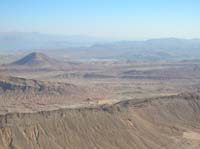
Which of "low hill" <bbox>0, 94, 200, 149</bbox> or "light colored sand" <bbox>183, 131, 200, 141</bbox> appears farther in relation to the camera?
"light colored sand" <bbox>183, 131, 200, 141</bbox>

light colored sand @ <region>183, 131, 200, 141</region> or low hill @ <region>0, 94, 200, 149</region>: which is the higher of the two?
low hill @ <region>0, 94, 200, 149</region>

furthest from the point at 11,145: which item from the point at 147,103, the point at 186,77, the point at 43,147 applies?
the point at 186,77

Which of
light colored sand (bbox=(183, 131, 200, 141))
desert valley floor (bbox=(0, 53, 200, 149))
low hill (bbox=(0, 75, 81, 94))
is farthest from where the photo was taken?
low hill (bbox=(0, 75, 81, 94))

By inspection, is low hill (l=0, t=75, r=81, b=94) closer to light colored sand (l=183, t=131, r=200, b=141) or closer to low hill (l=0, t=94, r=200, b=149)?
low hill (l=0, t=94, r=200, b=149)

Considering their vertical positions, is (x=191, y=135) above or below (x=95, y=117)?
below

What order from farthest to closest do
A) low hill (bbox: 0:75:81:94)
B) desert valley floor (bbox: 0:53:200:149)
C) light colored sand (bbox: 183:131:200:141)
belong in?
low hill (bbox: 0:75:81:94)
light colored sand (bbox: 183:131:200:141)
desert valley floor (bbox: 0:53:200:149)

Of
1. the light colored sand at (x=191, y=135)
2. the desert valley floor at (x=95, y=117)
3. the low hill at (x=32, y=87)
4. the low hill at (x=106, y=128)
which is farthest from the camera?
the low hill at (x=32, y=87)

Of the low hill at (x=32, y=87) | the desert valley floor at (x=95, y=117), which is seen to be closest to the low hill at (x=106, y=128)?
the desert valley floor at (x=95, y=117)

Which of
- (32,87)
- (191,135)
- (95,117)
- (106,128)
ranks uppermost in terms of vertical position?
(95,117)

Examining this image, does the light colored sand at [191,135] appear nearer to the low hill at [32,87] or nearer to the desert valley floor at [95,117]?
the desert valley floor at [95,117]

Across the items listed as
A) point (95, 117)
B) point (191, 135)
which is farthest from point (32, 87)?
point (191, 135)

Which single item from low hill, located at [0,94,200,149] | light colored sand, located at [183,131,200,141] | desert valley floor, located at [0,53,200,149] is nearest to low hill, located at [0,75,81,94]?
desert valley floor, located at [0,53,200,149]

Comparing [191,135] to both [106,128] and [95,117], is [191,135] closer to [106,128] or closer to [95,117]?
[106,128]
